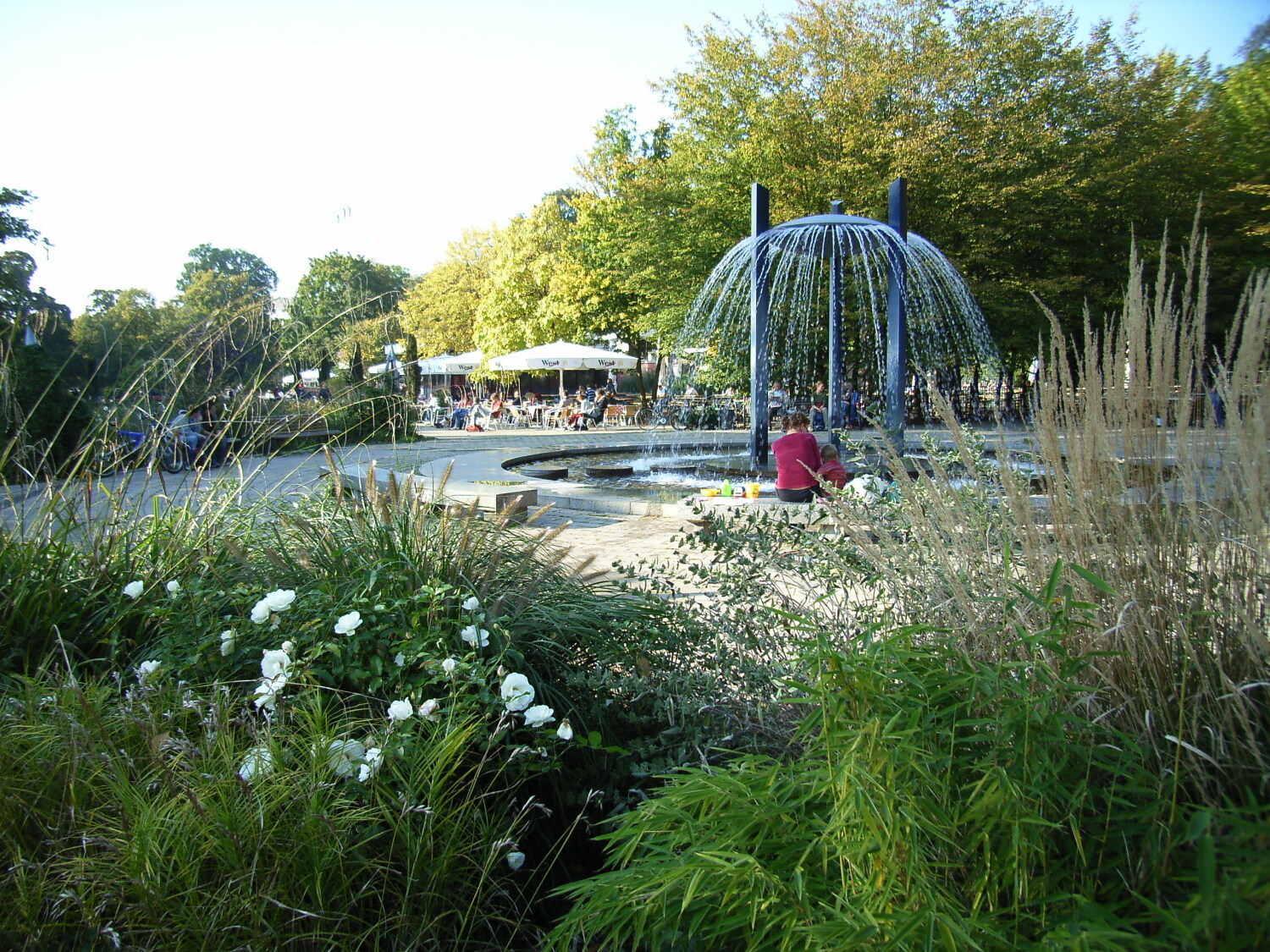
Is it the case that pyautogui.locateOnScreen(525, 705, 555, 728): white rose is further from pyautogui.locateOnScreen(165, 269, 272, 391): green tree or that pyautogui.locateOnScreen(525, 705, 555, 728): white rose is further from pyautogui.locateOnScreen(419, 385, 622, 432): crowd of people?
pyautogui.locateOnScreen(419, 385, 622, 432): crowd of people

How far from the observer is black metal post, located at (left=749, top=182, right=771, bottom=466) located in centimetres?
1073

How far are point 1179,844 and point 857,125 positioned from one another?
72.3ft

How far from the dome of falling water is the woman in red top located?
1833 millimetres

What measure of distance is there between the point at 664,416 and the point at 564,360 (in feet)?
13.4

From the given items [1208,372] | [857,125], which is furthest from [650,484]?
[857,125]

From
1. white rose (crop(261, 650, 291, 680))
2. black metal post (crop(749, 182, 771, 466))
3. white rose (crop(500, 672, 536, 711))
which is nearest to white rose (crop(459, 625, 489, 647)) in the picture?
white rose (crop(500, 672, 536, 711))

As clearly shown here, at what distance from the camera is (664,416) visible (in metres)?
27.8

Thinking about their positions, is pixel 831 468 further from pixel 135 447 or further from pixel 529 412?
pixel 529 412

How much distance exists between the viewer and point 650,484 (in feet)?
39.2

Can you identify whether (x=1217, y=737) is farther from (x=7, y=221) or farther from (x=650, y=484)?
(x=7, y=221)

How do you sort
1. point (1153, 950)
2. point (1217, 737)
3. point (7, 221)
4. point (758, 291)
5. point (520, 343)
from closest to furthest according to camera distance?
1. point (1153, 950)
2. point (1217, 737)
3. point (758, 291)
4. point (7, 221)
5. point (520, 343)

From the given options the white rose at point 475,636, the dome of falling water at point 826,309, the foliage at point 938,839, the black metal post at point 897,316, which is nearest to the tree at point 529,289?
the dome of falling water at point 826,309

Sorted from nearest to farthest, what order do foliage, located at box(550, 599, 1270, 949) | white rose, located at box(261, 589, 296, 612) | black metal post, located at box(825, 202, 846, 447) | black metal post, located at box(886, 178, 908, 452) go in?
foliage, located at box(550, 599, 1270, 949), white rose, located at box(261, 589, 296, 612), black metal post, located at box(886, 178, 908, 452), black metal post, located at box(825, 202, 846, 447)

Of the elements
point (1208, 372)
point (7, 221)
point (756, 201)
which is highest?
point (7, 221)
